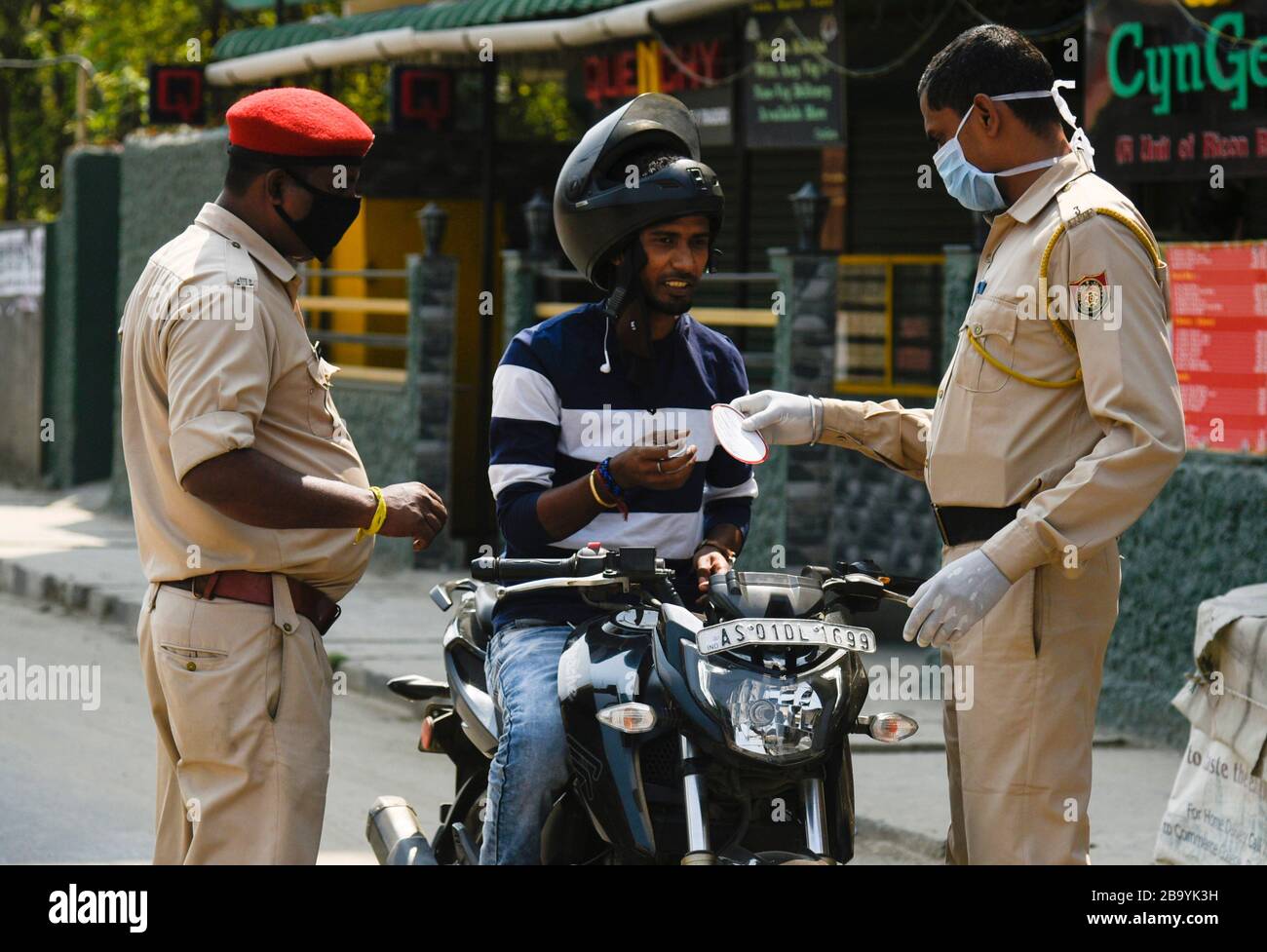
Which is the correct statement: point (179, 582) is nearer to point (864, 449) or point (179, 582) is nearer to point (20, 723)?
point (864, 449)

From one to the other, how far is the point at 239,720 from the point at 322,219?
3.40ft

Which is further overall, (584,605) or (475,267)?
(475,267)

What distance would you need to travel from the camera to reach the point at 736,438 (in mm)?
4051

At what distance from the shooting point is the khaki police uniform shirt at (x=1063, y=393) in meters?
3.61

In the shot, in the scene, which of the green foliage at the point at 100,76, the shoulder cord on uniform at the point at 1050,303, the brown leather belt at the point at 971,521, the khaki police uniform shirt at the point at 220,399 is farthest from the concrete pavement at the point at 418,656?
the green foliage at the point at 100,76

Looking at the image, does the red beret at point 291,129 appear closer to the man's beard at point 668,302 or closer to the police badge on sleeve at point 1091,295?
the man's beard at point 668,302

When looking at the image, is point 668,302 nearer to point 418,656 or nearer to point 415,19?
point 418,656

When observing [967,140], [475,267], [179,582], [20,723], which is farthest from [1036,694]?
[475,267]

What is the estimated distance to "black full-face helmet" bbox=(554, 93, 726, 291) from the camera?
424 centimetres

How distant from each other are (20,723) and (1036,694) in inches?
226

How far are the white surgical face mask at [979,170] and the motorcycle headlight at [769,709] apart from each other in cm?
112

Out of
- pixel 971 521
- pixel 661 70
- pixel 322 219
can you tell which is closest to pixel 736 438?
pixel 971 521

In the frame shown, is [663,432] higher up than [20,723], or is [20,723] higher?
[663,432]
